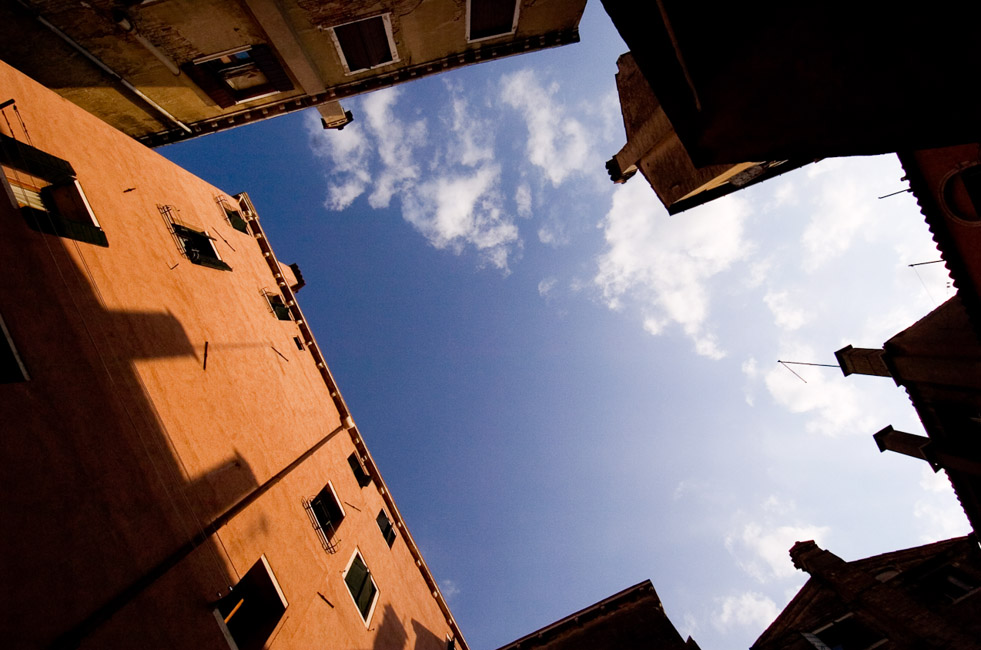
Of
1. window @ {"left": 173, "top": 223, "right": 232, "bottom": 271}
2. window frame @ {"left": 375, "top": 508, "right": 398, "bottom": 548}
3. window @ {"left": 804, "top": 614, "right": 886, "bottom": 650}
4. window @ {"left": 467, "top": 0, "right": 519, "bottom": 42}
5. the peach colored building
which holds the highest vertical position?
window @ {"left": 467, "top": 0, "right": 519, "bottom": 42}

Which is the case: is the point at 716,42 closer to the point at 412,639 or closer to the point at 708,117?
the point at 708,117

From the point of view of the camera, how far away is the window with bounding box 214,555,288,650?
607cm

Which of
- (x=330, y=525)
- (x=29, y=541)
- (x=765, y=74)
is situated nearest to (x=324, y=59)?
(x=765, y=74)

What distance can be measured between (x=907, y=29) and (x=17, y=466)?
27.1ft

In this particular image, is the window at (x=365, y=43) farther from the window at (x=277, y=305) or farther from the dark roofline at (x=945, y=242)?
the dark roofline at (x=945, y=242)

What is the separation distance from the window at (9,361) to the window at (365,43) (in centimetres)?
825

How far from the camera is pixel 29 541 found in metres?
3.89

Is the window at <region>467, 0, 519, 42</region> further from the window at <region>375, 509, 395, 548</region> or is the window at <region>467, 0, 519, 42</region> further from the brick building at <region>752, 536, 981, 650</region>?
the brick building at <region>752, 536, 981, 650</region>

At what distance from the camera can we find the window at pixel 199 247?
8.58 meters

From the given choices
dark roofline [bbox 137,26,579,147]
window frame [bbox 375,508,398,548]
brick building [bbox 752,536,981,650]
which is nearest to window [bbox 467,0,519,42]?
dark roofline [bbox 137,26,579,147]

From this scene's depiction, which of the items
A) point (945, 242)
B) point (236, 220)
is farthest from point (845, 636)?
point (236, 220)

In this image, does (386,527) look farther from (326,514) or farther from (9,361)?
(9,361)

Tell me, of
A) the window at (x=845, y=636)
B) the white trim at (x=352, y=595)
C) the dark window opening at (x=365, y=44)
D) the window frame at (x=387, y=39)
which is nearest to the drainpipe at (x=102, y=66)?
the window frame at (x=387, y=39)

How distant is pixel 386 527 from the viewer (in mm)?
13148
